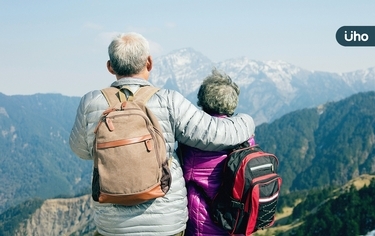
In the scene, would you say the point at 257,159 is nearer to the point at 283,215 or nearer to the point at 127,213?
the point at 127,213

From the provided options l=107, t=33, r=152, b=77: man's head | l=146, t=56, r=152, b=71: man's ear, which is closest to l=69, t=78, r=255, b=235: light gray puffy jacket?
l=107, t=33, r=152, b=77: man's head

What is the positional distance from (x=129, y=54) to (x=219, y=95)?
105cm

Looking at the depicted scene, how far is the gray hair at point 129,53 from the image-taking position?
4.38 meters

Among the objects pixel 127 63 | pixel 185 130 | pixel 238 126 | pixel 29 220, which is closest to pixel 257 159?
pixel 238 126

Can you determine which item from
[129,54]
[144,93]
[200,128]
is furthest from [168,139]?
[129,54]

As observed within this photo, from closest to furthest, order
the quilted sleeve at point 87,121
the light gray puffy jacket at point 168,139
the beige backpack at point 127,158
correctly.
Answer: the beige backpack at point 127,158 < the light gray puffy jacket at point 168,139 < the quilted sleeve at point 87,121

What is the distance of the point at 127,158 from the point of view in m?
3.85

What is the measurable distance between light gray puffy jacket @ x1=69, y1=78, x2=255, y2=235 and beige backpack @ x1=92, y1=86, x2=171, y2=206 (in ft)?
0.77

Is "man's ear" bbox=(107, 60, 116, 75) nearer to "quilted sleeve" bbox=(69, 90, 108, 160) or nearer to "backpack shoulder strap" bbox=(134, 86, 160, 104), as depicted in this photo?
"quilted sleeve" bbox=(69, 90, 108, 160)

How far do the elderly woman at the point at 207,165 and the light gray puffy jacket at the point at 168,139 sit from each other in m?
0.25

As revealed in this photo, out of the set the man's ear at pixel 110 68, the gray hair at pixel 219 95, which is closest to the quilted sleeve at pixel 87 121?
the man's ear at pixel 110 68

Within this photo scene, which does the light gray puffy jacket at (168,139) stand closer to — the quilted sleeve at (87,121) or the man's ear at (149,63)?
the quilted sleeve at (87,121)

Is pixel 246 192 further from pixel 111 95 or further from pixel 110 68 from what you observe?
pixel 110 68

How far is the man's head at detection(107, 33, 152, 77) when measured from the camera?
4.38 metres
